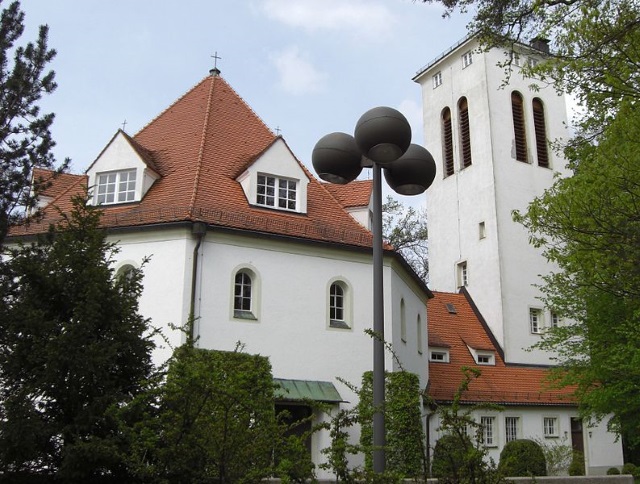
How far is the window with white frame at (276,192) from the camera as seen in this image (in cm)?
1995

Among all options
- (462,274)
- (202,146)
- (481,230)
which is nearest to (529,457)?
(462,274)

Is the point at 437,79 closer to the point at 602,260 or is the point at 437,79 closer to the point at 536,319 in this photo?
the point at 536,319

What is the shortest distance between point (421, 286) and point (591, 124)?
353 inches

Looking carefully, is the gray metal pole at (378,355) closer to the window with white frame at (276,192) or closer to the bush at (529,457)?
the window with white frame at (276,192)

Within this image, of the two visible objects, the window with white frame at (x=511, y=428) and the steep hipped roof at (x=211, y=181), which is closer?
the steep hipped roof at (x=211, y=181)

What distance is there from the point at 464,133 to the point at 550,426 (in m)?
15.2

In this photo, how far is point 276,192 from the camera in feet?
66.0

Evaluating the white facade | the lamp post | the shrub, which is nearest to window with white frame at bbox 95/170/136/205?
Result: the lamp post

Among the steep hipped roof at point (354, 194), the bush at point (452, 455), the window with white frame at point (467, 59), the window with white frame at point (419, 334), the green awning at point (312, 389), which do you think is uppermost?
the window with white frame at point (467, 59)

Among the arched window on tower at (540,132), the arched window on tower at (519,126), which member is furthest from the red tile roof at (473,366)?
the arched window on tower at (540,132)

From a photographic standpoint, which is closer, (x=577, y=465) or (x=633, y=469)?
(x=633, y=469)

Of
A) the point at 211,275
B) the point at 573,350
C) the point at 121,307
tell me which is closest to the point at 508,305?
the point at 573,350

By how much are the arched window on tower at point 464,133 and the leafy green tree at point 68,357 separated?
28.5m

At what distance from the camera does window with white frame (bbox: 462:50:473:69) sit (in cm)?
3694
